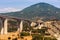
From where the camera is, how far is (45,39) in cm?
4562

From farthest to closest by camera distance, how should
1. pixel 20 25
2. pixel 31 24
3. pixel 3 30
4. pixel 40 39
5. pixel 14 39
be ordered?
pixel 31 24 < pixel 20 25 < pixel 3 30 < pixel 40 39 < pixel 14 39

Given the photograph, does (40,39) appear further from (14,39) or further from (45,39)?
(14,39)

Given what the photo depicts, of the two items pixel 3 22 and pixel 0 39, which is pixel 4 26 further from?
pixel 0 39

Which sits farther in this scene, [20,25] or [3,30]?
[20,25]

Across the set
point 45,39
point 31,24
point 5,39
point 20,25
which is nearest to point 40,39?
point 45,39

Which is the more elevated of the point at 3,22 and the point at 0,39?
the point at 3,22

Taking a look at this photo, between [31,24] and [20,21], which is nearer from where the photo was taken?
[20,21]

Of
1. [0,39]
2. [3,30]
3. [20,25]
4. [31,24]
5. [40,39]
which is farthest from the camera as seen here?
[31,24]

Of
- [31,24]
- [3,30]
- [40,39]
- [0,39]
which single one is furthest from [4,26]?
[31,24]

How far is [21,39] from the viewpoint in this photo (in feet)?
133

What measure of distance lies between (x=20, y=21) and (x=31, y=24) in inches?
883

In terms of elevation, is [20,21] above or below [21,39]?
above

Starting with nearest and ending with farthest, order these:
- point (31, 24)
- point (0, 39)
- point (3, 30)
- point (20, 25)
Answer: point (0, 39) → point (3, 30) → point (20, 25) → point (31, 24)

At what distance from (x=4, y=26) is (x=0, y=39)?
80.8 ft
